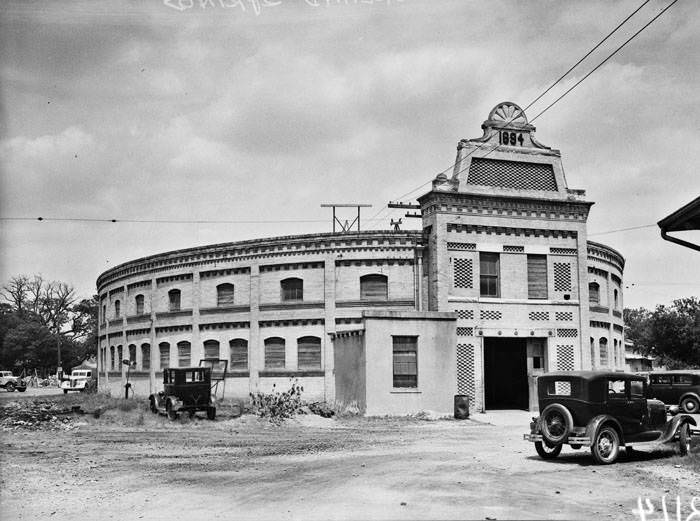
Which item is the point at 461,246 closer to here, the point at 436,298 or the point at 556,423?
the point at 436,298


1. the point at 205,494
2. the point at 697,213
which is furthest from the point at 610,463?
the point at 205,494

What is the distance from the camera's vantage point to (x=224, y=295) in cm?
3884

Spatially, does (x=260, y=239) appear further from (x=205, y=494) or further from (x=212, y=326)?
(x=205, y=494)

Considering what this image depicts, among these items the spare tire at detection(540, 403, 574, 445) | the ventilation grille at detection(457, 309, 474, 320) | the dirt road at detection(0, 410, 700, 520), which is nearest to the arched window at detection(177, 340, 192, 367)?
the ventilation grille at detection(457, 309, 474, 320)

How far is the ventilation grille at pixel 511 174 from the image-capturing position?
3169 cm

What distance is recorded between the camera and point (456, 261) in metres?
31.2

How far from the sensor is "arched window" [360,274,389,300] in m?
35.1

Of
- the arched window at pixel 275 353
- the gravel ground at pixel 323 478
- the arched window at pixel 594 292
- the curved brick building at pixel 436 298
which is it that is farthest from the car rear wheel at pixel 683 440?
the arched window at pixel 275 353

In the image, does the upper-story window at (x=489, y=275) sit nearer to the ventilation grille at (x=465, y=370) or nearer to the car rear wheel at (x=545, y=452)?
the ventilation grille at (x=465, y=370)

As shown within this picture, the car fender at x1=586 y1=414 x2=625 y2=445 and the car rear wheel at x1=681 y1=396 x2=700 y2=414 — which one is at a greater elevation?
the car fender at x1=586 y1=414 x2=625 y2=445

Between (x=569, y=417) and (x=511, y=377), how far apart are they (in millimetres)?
18223

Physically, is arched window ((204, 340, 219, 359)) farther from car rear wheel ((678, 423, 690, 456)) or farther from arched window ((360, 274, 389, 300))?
car rear wheel ((678, 423, 690, 456))

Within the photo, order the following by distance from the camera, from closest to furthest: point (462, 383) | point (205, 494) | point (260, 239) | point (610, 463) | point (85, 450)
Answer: point (205, 494)
point (610, 463)
point (85, 450)
point (462, 383)
point (260, 239)

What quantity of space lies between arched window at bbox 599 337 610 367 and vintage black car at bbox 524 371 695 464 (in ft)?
67.5
